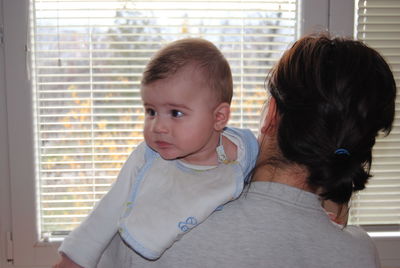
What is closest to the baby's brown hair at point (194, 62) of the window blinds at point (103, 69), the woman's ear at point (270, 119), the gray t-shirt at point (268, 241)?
the woman's ear at point (270, 119)

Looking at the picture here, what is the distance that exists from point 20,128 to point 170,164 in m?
0.97

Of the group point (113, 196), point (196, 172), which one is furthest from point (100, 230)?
point (196, 172)

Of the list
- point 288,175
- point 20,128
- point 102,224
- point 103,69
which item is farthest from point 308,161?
point 20,128

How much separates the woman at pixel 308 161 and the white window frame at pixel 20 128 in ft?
3.15

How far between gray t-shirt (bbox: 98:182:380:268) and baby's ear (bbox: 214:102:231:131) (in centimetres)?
23

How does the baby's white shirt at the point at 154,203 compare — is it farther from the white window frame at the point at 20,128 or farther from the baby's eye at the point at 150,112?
the white window frame at the point at 20,128

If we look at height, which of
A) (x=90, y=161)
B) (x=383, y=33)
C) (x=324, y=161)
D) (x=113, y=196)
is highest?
(x=383, y=33)

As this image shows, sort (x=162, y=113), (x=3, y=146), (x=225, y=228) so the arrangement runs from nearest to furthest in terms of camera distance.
Result: (x=225, y=228) → (x=162, y=113) → (x=3, y=146)

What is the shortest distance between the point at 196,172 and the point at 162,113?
0.15 m

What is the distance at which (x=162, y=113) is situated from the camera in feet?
3.22

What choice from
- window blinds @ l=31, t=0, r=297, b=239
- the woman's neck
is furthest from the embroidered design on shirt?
window blinds @ l=31, t=0, r=297, b=239

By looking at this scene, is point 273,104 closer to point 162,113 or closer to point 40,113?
point 162,113

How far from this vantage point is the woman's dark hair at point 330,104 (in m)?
0.83

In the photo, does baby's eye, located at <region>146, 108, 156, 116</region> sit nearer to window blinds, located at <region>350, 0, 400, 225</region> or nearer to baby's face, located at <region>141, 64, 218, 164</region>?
baby's face, located at <region>141, 64, 218, 164</region>
